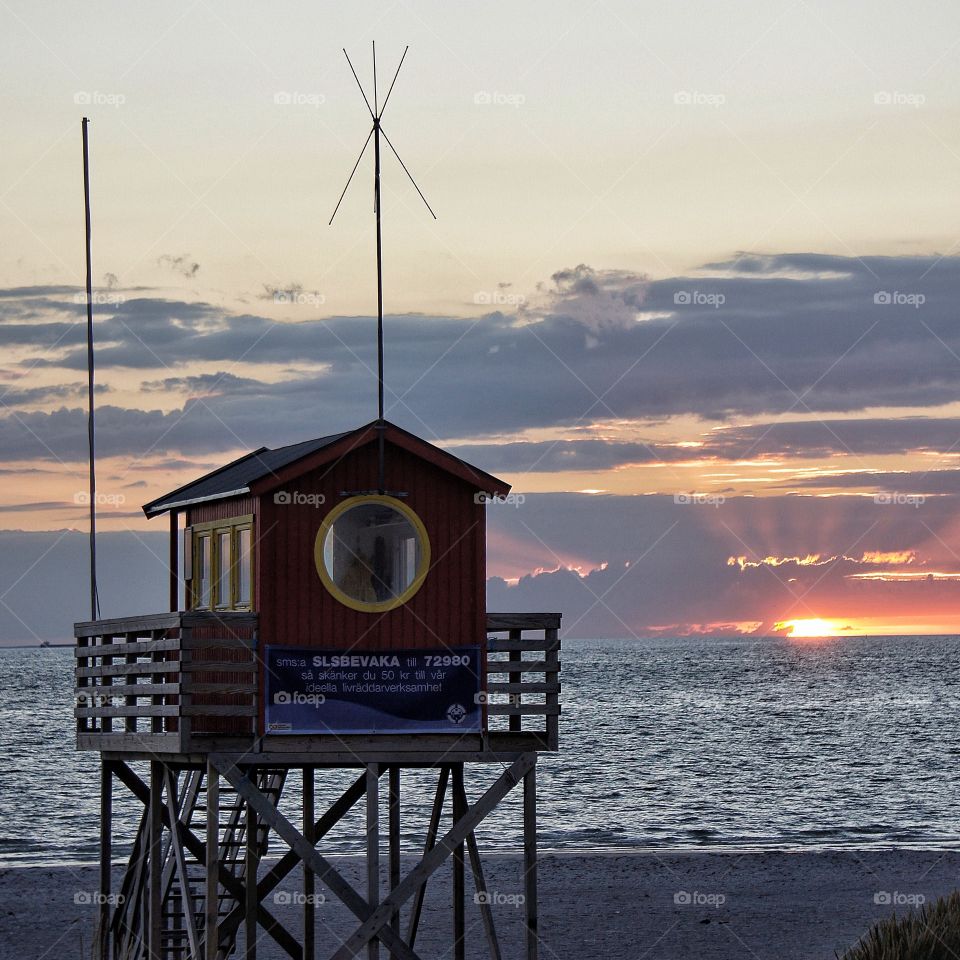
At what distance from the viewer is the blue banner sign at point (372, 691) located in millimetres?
17016

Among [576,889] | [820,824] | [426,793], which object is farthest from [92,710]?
[426,793]

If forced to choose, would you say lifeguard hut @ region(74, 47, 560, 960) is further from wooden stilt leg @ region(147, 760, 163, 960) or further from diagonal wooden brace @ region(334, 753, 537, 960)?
wooden stilt leg @ region(147, 760, 163, 960)

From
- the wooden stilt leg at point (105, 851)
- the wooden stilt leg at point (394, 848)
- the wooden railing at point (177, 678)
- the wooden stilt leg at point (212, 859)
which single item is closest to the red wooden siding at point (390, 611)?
the wooden railing at point (177, 678)

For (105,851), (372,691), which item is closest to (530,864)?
(372,691)

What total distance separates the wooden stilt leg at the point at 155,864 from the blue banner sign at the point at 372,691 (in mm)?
3124

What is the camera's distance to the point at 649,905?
1203 inches

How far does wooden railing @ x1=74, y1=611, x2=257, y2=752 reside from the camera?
16.8 metres

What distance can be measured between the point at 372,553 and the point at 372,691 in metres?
1.67

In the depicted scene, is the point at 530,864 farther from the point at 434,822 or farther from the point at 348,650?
the point at 348,650

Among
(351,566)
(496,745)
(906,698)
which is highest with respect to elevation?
(351,566)

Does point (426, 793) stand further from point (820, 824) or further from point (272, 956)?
point (272, 956)

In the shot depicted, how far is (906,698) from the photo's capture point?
13050cm

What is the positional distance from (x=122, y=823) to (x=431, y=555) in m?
38.9

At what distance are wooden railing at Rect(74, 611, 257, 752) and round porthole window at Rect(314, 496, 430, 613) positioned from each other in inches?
46.9
